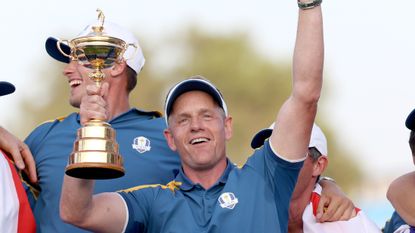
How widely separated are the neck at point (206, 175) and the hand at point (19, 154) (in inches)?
41.9

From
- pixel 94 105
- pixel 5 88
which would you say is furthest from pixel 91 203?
pixel 5 88

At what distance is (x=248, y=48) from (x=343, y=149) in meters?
3.84

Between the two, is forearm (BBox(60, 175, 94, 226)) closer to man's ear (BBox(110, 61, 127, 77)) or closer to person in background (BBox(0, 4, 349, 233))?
person in background (BBox(0, 4, 349, 233))

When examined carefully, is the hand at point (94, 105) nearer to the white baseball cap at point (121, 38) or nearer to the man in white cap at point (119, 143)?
the man in white cap at point (119, 143)

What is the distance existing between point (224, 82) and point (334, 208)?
2155cm

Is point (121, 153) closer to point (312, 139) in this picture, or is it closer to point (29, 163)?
point (29, 163)

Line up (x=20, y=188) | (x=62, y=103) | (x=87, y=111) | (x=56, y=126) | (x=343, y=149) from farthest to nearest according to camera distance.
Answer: (x=343, y=149)
(x=62, y=103)
(x=56, y=126)
(x=20, y=188)
(x=87, y=111)

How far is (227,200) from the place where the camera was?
16.1 ft

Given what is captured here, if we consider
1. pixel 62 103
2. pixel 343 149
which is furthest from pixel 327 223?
pixel 343 149

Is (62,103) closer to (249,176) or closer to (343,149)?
(343,149)

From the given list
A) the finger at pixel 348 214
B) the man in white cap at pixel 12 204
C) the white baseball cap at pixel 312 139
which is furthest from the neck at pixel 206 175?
the man in white cap at pixel 12 204

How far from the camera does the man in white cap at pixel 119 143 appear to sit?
560 cm

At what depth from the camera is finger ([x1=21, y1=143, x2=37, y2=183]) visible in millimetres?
5684

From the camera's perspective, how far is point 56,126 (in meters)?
5.96
